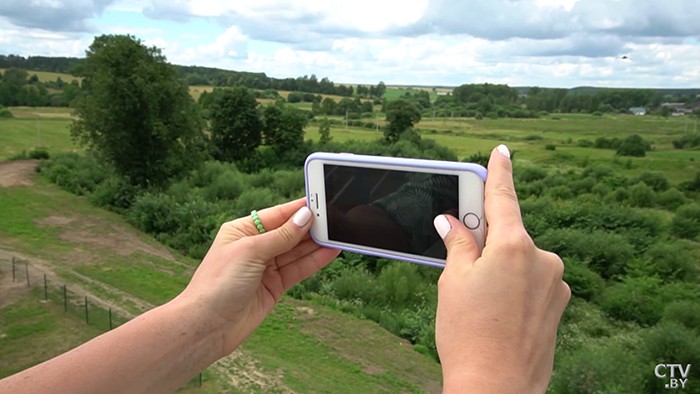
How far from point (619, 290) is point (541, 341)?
1680cm

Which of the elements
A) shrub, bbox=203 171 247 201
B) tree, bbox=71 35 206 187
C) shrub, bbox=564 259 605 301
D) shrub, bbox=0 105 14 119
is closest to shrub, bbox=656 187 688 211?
shrub, bbox=564 259 605 301

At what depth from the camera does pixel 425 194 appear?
1983 millimetres

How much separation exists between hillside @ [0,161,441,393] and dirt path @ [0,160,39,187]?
26.3 ft

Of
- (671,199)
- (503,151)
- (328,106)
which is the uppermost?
(328,106)

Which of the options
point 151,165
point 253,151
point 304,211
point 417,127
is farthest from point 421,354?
point 417,127

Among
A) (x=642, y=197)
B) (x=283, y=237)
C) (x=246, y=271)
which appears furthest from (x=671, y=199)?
(x=246, y=271)

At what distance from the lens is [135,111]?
21.4 m

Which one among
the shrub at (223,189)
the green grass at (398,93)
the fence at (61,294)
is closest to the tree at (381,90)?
the green grass at (398,93)

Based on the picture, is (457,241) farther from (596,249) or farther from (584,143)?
(584,143)

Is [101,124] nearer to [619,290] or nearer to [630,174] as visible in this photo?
[619,290]

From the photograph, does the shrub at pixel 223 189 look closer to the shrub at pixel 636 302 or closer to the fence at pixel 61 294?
the fence at pixel 61 294

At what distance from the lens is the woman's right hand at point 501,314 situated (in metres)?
1.22

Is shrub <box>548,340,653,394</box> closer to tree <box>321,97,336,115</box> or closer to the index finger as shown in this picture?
the index finger

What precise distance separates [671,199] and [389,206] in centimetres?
3522
